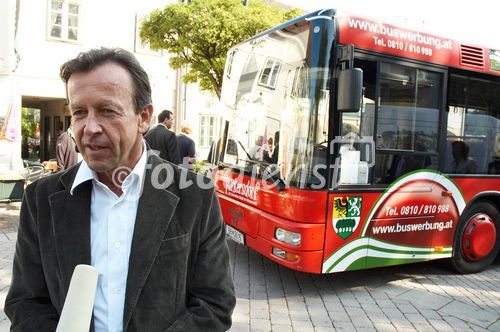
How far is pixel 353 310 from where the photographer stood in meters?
4.40

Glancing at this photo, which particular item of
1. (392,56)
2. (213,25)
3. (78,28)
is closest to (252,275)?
(392,56)

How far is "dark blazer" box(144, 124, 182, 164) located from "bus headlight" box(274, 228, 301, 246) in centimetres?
299

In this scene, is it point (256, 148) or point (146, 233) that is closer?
point (146, 233)

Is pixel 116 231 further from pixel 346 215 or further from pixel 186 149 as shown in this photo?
pixel 186 149

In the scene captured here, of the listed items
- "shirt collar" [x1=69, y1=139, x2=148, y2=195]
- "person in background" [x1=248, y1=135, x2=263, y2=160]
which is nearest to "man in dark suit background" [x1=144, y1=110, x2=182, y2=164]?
"person in background" [x1=248, y1=135, x2=263, y2=160]

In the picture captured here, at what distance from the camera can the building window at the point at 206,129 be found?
69.2 ft

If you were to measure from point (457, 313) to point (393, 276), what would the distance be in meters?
1.20

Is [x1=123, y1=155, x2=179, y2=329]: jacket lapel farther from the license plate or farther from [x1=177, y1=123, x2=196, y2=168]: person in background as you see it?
[x1=177, y1=123, x2=196, y2=168]: person in background

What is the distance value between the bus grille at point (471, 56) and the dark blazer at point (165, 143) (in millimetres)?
4369

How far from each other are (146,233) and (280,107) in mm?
3410

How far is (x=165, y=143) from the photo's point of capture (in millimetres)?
6988

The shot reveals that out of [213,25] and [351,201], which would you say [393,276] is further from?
[213,25]

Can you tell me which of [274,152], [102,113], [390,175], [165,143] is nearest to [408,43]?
[390,175]

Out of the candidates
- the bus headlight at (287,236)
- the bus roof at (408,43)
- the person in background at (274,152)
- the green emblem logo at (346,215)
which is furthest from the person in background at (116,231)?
the bus roof at (408,43)
